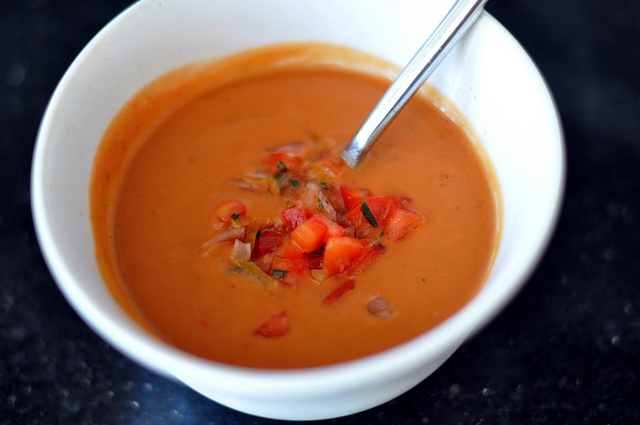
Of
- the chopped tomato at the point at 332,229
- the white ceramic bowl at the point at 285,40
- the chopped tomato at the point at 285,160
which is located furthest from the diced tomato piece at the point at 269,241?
the white ceramic bowl at the point at 285,40

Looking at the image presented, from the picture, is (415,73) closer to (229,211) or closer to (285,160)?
(285,160)

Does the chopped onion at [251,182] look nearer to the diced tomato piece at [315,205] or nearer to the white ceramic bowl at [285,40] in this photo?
the diced tomato piece at [315,205]

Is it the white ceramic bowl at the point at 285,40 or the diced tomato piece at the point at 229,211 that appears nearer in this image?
the white ceramic bowl at the point at 285,40

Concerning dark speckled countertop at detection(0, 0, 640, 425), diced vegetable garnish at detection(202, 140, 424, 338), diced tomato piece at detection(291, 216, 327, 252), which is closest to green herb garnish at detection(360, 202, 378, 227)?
diced vegetable garnish at detection(202, 140, 424, 338)

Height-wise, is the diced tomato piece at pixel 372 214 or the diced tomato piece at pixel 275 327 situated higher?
the diced tomato piece at pixel 372 214

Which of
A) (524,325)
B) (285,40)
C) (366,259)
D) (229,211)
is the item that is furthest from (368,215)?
(285,40)

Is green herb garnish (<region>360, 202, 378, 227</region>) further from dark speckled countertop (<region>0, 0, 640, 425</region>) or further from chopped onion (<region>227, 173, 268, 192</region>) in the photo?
dark speckled countertop (<region>0, 0, 640, 425</region>)

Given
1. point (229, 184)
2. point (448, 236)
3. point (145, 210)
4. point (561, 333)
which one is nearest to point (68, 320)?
point (145, 210)
